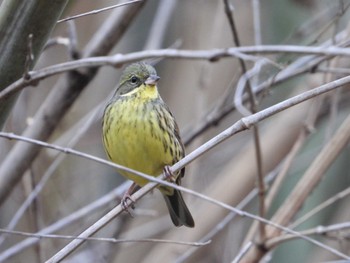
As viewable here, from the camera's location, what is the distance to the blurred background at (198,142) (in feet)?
16.3

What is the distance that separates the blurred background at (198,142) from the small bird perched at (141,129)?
0.44 metres

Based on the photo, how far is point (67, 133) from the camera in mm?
5406

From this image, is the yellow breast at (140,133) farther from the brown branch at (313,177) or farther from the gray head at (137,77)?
the brown branch at (313,177)

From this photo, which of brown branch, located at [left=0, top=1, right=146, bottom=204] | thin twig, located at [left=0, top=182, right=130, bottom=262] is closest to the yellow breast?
brown branch, located at [left=0, top=1, right=146, bottom=204]

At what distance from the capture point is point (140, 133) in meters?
3.96

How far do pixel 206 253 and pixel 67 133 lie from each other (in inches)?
49.5

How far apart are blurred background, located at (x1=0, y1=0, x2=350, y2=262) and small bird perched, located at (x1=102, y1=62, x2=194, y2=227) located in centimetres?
44

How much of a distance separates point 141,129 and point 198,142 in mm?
1355

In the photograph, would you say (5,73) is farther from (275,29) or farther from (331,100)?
(275,29)

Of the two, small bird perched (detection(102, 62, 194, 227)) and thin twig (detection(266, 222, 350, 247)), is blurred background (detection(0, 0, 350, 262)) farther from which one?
small bird perched (detection(102, 62, 194, 227))

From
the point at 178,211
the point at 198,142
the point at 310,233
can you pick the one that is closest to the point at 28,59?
the point at 310,233

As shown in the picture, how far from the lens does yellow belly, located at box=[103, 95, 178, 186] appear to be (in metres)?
3.95

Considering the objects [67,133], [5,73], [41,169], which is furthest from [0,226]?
[5,73]

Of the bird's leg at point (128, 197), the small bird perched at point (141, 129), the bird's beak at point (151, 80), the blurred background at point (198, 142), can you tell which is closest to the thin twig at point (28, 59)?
the bird's leg at point (128, 197)
